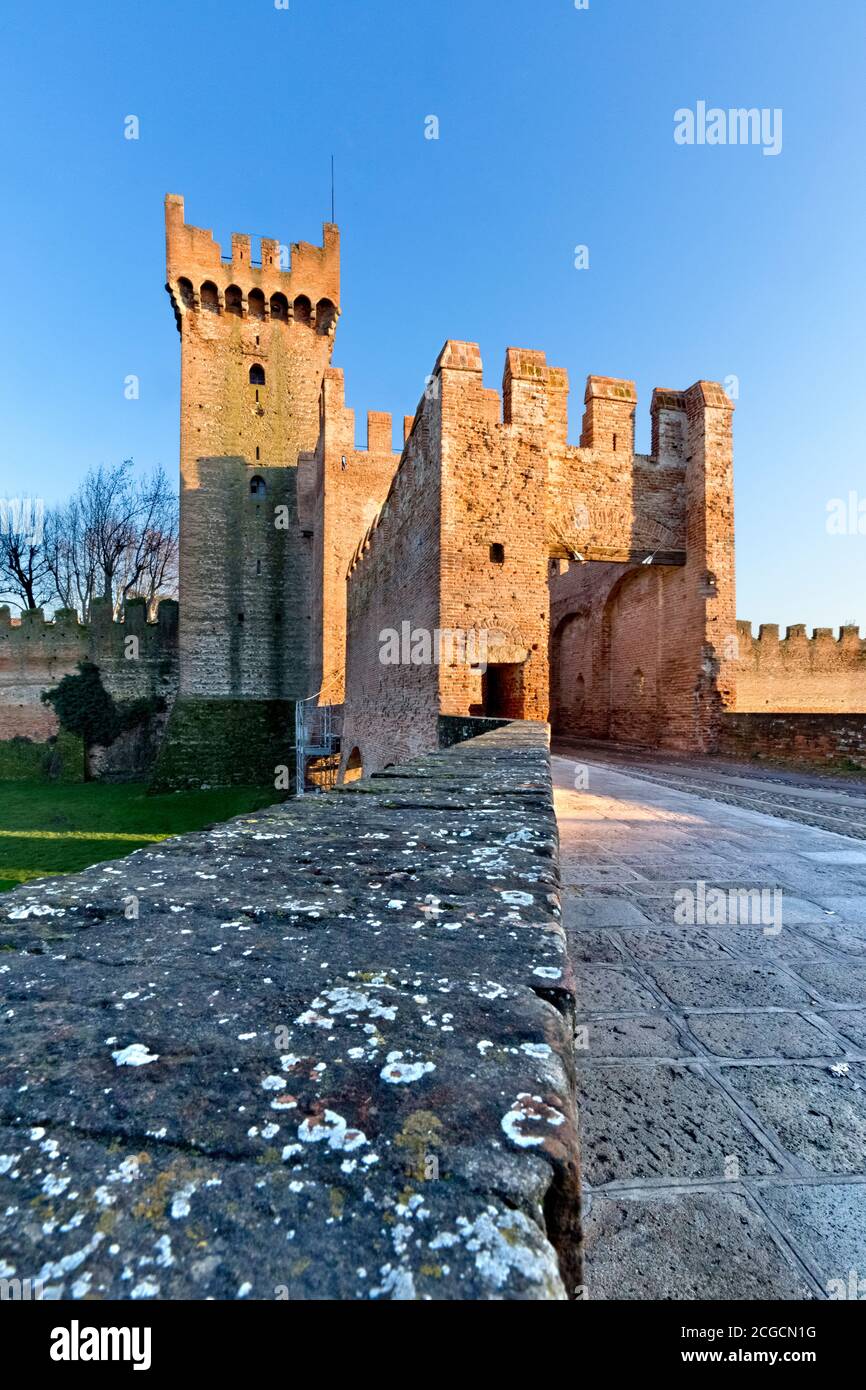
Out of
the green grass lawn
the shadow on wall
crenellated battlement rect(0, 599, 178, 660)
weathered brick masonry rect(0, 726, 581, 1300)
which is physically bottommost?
the green grass lawn

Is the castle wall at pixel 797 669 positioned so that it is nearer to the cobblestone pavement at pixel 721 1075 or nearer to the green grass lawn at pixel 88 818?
the green grass lawn at pixel 88 818

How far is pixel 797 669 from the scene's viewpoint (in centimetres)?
2117

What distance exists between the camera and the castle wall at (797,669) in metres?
20.9

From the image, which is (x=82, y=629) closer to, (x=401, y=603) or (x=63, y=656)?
(x=63, y=656)

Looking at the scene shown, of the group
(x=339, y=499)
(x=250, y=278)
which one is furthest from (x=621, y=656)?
(x=250, y=278)

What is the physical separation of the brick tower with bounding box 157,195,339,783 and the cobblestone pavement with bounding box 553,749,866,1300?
75.3 feet

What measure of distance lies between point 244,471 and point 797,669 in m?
21.7

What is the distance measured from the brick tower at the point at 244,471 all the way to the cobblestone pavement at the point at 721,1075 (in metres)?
23.0

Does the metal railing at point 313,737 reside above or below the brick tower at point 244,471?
below

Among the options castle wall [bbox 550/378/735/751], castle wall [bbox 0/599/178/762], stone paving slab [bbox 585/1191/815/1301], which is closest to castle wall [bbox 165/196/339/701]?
castle wall [bbox 0/599/178/762]

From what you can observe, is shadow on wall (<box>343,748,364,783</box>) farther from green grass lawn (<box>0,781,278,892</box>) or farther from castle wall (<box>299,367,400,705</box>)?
green grass lawn (<box>0,781,278,892</box>)

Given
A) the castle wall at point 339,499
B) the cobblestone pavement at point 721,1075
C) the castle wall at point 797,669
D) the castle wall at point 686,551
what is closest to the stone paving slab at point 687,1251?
the cobblestone pavement at point 721,1075

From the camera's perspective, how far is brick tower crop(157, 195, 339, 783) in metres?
24.7
